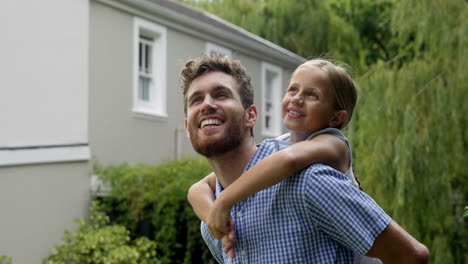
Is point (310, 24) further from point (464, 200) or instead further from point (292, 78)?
point (292, 78)

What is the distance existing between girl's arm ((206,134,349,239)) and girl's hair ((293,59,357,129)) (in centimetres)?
17

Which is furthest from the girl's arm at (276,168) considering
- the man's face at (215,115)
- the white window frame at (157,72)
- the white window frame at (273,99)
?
the white window frame at (273,99)

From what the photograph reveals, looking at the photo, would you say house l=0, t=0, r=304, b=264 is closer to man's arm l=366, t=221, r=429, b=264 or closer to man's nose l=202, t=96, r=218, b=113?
man's nose l=202, t=96, r=218, b=113

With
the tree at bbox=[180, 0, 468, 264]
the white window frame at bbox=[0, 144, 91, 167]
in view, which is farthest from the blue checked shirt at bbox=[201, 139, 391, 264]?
the white window frame at bbox=[0, 144, 91, 167]

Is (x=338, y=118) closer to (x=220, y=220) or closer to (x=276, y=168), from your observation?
(x=276, y=168)

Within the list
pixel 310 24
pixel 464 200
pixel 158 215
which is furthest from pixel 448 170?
pixel 310 24

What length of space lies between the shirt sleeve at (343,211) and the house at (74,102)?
819 centimetres

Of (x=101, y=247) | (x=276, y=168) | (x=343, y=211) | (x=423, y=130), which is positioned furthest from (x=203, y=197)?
(x=101, y=247)

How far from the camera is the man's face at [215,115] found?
93.4 inches

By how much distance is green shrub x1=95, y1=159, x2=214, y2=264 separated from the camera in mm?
10031

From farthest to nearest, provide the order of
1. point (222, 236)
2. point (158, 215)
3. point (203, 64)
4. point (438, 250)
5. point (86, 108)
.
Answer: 1. point (86, 108)
2. point (158, 215)
3. point (438, 250)
4. point (203, 64)
5. point (222, 236)

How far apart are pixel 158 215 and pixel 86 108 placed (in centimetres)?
224

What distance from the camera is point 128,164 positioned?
11750mm

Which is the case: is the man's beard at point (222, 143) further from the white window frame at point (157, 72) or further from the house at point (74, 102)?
the white window frame at point (157, 72)
